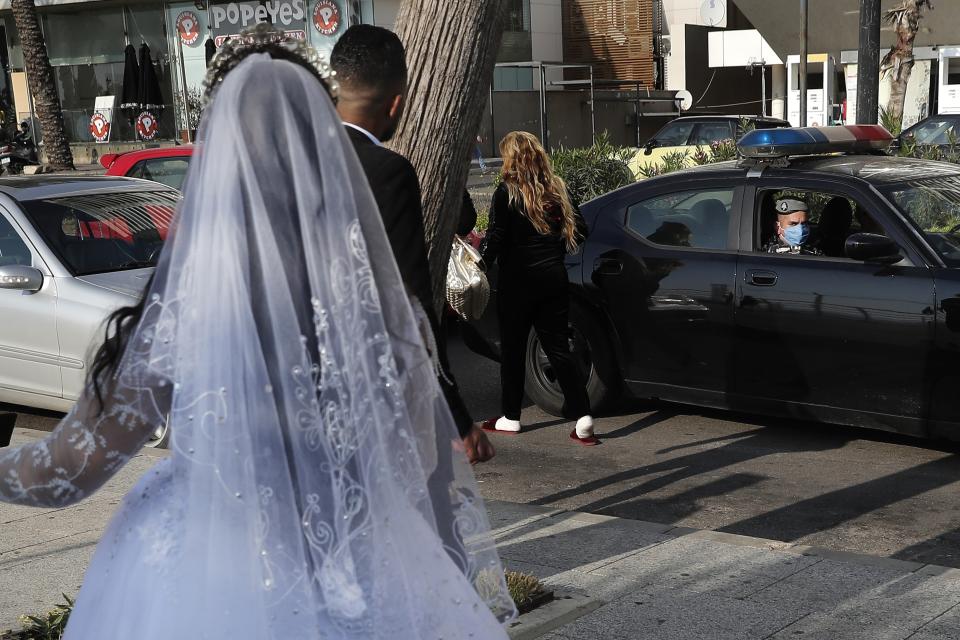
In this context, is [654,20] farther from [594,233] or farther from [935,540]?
[935,540]

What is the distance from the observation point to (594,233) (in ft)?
25.6

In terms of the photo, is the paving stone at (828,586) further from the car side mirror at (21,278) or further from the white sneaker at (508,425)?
the car side mirror at (21,278)

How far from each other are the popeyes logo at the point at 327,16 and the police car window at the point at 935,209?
25732mm

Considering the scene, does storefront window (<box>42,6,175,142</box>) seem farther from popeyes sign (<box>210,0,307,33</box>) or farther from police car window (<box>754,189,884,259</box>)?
police car window (<box>754,189,884,259</box>)

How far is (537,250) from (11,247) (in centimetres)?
350

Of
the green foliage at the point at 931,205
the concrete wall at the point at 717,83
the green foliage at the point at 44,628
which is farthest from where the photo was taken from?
the concrete wall at the point at 717,83

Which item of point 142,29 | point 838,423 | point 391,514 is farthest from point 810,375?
point 142,29

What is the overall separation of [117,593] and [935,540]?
424 cm

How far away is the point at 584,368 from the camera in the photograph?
7.79 metres

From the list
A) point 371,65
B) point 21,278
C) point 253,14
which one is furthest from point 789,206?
point 253,14

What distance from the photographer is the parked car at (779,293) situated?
6.32 m

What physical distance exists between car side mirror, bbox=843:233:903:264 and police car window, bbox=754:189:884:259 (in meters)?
0.48

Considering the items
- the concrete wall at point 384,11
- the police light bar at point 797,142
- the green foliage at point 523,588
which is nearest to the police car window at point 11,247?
the police light bar at point 797,142

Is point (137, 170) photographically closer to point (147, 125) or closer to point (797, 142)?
point (797, 142)
